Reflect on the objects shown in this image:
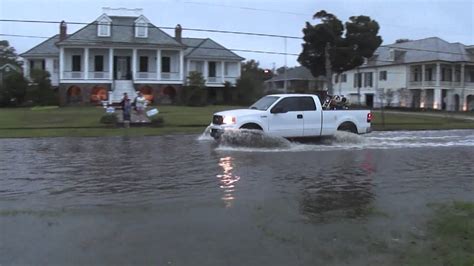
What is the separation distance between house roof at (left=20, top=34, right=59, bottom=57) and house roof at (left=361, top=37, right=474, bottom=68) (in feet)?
136

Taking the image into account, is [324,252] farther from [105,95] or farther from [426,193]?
[105,95]

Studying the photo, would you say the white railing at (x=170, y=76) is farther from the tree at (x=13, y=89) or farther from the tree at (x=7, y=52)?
the tree at (x=7, y=52)

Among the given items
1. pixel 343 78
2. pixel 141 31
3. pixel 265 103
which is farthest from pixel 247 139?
pixel 343 78

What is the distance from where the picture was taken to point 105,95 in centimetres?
5506

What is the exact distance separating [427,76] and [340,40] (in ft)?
48.0

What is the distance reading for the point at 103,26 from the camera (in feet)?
177

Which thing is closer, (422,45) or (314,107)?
(314,107)

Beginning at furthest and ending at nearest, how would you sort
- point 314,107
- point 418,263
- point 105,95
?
point 105,95 → point 314,107 → point 418,263

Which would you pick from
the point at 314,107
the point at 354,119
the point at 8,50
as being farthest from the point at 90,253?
the point at 8,50

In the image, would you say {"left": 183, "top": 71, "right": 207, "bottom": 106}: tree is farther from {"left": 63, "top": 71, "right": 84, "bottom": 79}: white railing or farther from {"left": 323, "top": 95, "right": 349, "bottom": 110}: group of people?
{"left": 323, "top": 95, "right": 349, "bottom": 110}: group of people

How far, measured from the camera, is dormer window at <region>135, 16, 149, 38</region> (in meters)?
54.5

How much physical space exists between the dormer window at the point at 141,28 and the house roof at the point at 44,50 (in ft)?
33.0

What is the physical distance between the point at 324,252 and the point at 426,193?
184 inches

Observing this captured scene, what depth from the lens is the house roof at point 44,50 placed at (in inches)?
2328
